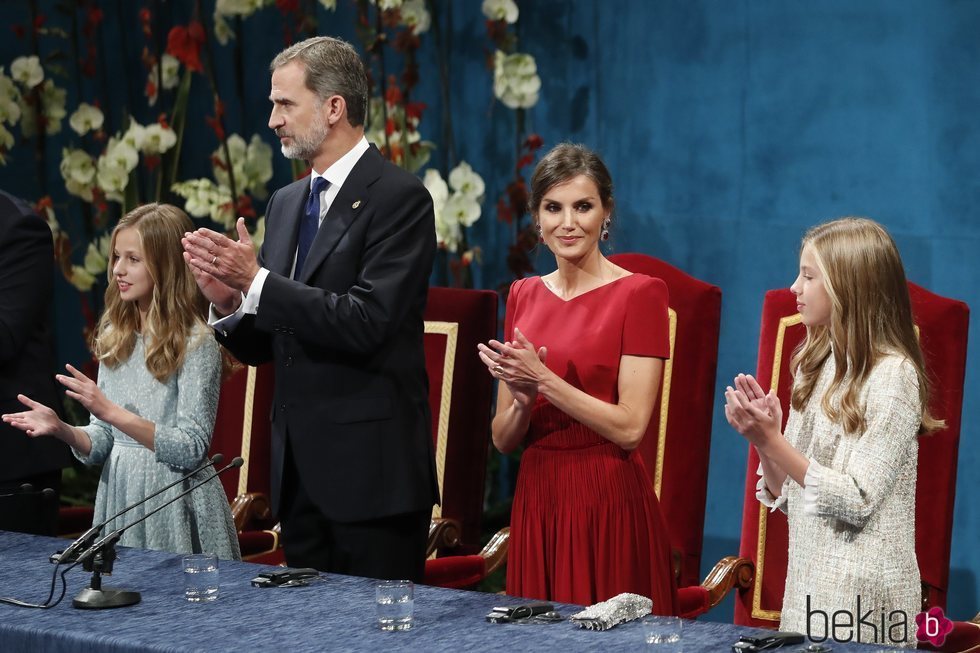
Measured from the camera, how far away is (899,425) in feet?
7.67

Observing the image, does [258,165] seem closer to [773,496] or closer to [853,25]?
[853,25]

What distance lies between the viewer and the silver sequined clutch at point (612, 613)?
6.50 ft

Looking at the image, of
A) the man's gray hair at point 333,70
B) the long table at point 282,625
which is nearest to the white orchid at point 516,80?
the man's gray hair at point 333,70

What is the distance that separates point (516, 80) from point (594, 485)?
5.61ft

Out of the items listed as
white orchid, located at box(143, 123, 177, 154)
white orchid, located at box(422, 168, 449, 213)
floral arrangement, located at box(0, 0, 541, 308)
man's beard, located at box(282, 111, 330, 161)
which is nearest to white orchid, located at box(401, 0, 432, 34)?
floral arrangement, located at box(0, 0, 541, 308)

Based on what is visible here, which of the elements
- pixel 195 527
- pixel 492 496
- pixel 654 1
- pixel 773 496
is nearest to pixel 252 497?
pixel 195 527

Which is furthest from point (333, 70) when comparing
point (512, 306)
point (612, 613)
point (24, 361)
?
point (612, 613)

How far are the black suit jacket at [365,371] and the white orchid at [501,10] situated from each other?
1531mm

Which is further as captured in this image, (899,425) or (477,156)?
(477,156)

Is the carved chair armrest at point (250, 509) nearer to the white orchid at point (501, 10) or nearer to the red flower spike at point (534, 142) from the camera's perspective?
the red flower spike at point (534, 142)

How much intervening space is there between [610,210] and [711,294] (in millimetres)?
433

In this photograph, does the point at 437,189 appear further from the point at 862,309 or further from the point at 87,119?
the point at 862,309

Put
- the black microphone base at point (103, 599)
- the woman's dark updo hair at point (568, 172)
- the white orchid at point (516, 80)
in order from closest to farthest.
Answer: the black microphone base at point (103, 599) < the woman's dark updo hair at point (568, 172) < the white orchid at point (516, 80)

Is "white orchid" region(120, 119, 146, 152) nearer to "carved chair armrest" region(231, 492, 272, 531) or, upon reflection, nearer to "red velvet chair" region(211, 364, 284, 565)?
"red velvet chair" region(211, 364, 284, 565)
